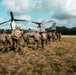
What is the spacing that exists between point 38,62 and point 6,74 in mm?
4175

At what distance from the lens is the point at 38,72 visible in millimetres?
15070

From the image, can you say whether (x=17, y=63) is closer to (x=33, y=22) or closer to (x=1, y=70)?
(x=1, y=70)

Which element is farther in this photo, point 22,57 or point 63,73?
point 22,57

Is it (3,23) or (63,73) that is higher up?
(3,23)

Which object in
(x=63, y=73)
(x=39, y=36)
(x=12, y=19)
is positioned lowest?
(x=63, y=73)

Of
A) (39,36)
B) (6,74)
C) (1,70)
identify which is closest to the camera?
(6,74)

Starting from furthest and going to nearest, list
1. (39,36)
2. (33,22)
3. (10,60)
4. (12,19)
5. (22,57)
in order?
(33,22)
(12,19)
(39,36)
(22,57)
(10,60)

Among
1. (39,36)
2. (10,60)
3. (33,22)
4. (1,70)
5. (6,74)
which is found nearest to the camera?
(6,74)

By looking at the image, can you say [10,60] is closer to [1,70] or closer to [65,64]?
[1,70]

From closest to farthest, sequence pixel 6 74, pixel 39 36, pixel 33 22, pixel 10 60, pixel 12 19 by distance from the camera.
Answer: pixel 6 74 < pixel 10 60 < pixel 39 36 < pixel 12 19 < pixel 33 22

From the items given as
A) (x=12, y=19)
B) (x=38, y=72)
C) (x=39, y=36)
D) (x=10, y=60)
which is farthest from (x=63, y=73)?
(x=12, y=19)

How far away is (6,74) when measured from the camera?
578 inches

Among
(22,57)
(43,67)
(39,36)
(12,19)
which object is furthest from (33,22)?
(43,67)

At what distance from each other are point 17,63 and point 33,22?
4257 cm
